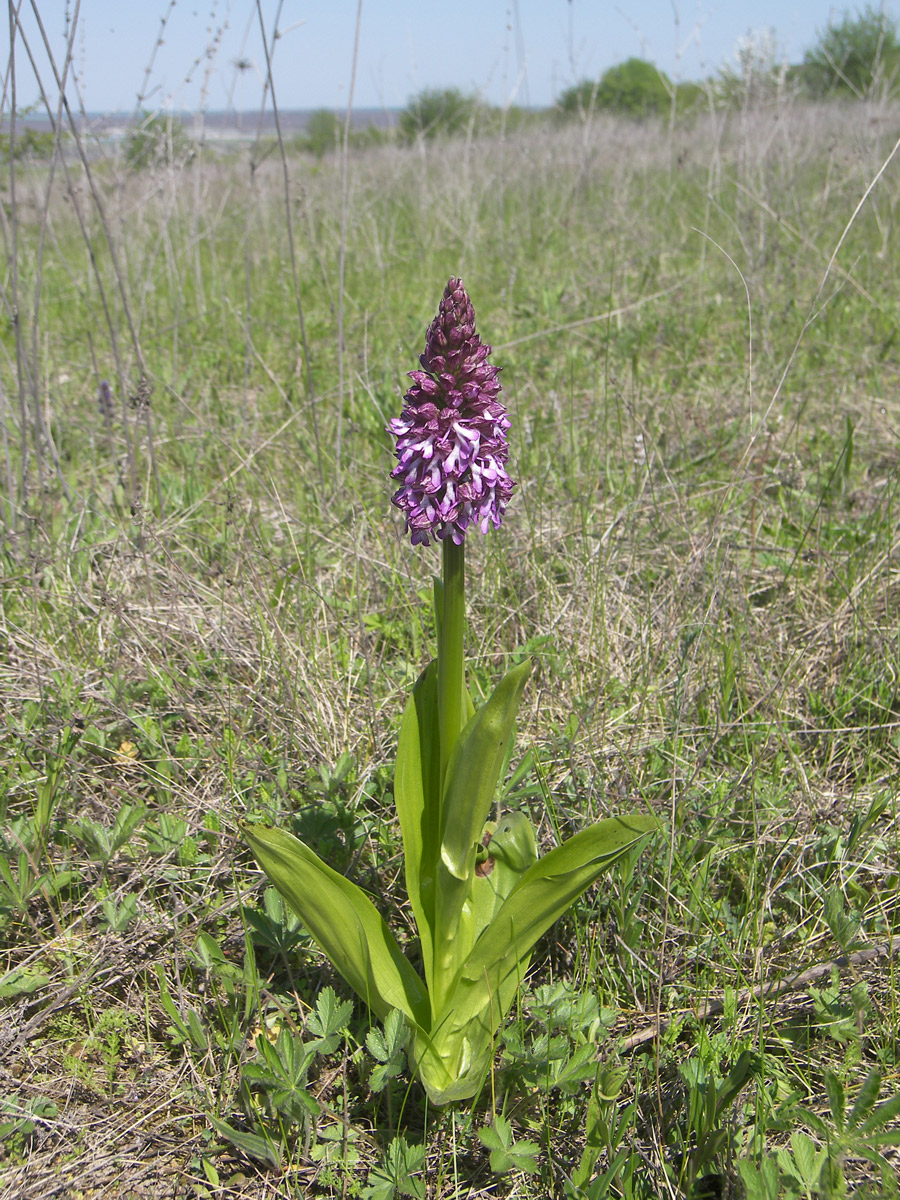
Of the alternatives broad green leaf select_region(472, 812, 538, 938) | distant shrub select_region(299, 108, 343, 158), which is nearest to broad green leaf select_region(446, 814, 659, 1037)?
broad green leaf select_region(472, 812, 538, 938)

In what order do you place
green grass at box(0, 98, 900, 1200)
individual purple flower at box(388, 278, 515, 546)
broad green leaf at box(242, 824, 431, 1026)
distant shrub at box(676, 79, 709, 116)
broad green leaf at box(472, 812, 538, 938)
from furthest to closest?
distant shrub at box(676, 79, 709, 116), broad green leaf at box(472, 812, 538, 938), green grass at box(0, 98, 900, 1200), broad green leaf at box(242, 824, 431, 1026), individual purple flower at box(388, 278, 515, 546)

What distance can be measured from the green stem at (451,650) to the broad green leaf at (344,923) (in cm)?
30

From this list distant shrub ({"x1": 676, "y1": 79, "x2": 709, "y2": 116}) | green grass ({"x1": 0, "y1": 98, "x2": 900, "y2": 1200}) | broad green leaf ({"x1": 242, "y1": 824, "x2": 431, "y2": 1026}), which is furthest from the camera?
distant shrub ({"x1": 676, "y1": 79, "x2": 709, "y2": 116})

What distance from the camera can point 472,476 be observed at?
1.34m

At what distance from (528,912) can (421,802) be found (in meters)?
0.31

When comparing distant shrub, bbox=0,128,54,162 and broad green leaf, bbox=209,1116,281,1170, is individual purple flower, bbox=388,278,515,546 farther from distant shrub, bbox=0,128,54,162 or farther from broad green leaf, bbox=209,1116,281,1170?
distant shrub, bbox=0,128,54,162

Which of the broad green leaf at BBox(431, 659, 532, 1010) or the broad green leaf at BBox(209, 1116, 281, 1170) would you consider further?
the broad green leaf at BBox(209, 1116, 281, 1170)

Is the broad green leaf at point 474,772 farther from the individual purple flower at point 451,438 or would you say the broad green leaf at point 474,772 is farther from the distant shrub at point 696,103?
the distant shrub at point 696,103

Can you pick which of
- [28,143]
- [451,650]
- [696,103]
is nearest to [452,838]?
[451,650]

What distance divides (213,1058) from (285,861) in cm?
59

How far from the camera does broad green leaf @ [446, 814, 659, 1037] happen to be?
144 cm

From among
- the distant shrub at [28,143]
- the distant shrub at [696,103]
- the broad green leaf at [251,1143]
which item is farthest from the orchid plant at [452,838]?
the distant shrub at [696,103]

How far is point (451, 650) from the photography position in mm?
1424

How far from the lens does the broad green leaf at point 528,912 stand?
1.44 meters
